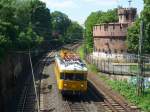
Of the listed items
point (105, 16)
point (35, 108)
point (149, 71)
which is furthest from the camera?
point (105, 16)

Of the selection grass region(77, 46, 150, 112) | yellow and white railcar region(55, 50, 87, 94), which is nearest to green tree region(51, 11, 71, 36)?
grass region(77, 46, 150, 112)

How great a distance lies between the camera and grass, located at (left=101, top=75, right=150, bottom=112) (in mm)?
33438

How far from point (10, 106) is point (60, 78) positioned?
4535mm

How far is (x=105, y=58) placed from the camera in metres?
65.0

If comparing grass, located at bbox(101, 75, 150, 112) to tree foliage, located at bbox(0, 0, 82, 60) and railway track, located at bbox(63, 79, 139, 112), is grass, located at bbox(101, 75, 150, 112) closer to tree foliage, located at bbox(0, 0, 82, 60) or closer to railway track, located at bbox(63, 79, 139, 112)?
railway track, located at bbox(63, 79, 139, 112)

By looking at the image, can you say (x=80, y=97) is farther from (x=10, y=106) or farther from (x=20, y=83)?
(x=20, y=83)

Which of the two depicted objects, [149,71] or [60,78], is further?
[149,71]

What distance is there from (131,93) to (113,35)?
91.1 ft

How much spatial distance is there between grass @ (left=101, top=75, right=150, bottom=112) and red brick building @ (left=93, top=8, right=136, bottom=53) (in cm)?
1819

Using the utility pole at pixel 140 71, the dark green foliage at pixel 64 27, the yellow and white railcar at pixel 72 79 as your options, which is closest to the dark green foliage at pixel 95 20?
the utility pole at pixel 140 71

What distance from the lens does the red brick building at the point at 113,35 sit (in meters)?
62.9

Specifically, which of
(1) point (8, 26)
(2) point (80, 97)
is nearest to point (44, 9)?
(1) point (8, 26)

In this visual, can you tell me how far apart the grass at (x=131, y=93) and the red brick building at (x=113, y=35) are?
1819 cm

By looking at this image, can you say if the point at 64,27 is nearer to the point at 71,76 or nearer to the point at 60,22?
the point at 60,22
